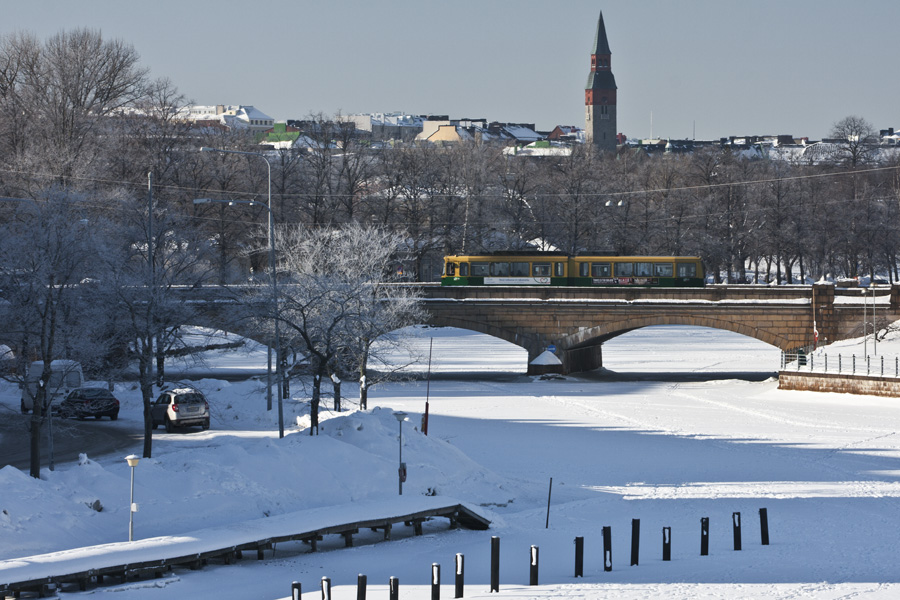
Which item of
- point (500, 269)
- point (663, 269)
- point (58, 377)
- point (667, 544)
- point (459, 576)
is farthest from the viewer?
point (500, 269)

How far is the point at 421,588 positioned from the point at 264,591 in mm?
2460

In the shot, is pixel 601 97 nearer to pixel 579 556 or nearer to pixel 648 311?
pixel 648 311

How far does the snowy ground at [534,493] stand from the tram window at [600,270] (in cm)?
2118

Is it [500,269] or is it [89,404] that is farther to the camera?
[500,269]

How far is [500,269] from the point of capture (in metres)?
65.5

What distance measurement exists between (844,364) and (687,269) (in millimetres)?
16252

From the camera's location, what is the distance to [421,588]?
60.4 feet

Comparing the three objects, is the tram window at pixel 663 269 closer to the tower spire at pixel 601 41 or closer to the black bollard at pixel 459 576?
the black bollard at pixel 459 576

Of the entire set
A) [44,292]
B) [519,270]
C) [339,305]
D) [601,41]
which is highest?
[601,41]

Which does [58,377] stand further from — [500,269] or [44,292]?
[500,269]

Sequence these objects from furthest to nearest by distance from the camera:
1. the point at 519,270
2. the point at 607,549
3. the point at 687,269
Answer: the point at 519,270
the point at 687,269
the point at 607,549

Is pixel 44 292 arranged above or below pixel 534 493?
above

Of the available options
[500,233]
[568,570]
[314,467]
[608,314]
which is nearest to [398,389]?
[608,314]

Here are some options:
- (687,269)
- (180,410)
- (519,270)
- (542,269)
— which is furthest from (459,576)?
(519,270)
